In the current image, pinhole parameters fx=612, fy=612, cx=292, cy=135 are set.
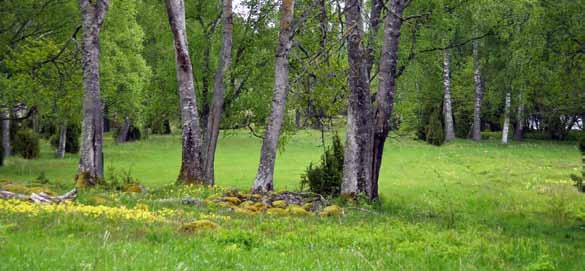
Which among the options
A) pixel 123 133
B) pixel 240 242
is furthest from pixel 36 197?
pixel 123 133

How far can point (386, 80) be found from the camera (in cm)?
1677

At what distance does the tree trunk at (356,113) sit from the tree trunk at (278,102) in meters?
1.70

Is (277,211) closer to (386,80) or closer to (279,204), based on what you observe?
(279,204)

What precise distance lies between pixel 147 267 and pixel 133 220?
13.1 ft

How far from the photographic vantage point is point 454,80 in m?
52.9

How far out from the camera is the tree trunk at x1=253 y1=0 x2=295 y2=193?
16422 mm

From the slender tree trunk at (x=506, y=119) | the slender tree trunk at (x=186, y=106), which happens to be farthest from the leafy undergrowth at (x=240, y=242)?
the slender tree trunk at (x=506, y=119)

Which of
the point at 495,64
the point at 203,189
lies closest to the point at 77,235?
the point at 203,189

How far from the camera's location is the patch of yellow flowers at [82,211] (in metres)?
10.1

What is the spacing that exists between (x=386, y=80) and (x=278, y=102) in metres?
3.03

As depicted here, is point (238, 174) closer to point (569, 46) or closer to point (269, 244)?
point (569, 46)

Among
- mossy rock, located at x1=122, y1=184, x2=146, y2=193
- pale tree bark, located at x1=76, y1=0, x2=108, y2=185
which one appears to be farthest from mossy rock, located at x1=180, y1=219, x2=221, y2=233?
pale tree bark, located at x1=76, y1=0, x2=108, y2=185

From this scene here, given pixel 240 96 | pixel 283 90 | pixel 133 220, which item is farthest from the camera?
pixel 240 96

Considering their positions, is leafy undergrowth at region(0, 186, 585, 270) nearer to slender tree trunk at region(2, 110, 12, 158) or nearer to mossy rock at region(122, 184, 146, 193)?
mossy rock at region(122, 184, 146, 193)
